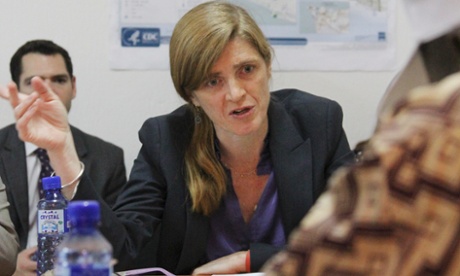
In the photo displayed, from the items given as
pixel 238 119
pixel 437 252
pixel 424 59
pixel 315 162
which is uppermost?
pixel 424 59

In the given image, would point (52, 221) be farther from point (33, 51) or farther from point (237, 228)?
point (33, 51)

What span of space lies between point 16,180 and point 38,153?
15 centimetres

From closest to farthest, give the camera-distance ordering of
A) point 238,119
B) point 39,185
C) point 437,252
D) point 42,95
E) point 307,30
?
point 437,252 → point 42,95 → point 238,119 → point 39,185 → point 307,30

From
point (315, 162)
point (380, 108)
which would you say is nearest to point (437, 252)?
point (380, 108)

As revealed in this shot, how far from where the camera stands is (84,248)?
958 millimetres

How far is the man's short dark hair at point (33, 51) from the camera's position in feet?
9.34

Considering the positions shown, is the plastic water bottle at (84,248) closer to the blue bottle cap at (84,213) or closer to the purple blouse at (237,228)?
the blue bottle cap at (84,213)

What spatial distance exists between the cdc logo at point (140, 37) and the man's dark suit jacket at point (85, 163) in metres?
0.42

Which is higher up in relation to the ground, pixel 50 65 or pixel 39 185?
pixel 50 65

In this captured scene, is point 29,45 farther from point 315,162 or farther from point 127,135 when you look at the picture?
point 315,162

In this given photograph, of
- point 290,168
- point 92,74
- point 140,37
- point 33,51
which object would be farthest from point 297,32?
point 33,51

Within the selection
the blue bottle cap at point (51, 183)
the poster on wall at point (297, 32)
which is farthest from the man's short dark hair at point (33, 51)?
the blue bottle cap at point (51, 183)

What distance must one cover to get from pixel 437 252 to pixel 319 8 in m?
2.51

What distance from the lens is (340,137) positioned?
7.42ft
